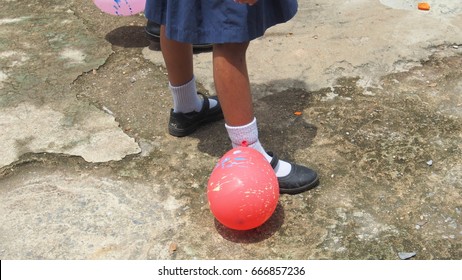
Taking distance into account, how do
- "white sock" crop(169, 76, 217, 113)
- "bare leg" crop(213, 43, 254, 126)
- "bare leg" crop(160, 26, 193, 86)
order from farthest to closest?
"white sock" crop(169, 76, 217, 113)
"bare leg" crop(160, 26, 193, 86)
"bare leg" crop(213, 43, 254, 126)

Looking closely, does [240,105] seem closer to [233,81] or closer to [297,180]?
[233,81]

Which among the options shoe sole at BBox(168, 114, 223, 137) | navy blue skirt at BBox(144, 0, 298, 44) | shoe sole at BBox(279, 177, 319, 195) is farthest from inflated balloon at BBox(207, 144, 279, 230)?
shoe sole at BBox(168, 114, 223, 137)

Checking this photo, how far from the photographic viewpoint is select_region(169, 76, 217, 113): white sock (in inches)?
104

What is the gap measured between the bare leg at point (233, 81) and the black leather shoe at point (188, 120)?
47cm

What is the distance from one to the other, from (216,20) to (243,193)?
587 mm

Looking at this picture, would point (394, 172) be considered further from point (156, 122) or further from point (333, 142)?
point (156, 122)

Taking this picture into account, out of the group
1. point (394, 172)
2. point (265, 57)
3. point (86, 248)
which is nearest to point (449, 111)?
point (394, 172)

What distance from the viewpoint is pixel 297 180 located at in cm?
231

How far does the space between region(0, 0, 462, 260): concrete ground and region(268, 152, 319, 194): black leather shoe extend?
3 centimetres

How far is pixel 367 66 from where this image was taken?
3123mm

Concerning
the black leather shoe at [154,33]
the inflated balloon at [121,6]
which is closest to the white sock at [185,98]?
the black leather shoe at [154,33]

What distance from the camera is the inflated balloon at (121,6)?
3.40m

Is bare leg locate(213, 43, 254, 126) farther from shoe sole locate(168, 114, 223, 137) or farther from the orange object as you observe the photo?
the orange object

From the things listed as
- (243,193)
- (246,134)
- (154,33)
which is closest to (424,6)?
(154,33)
